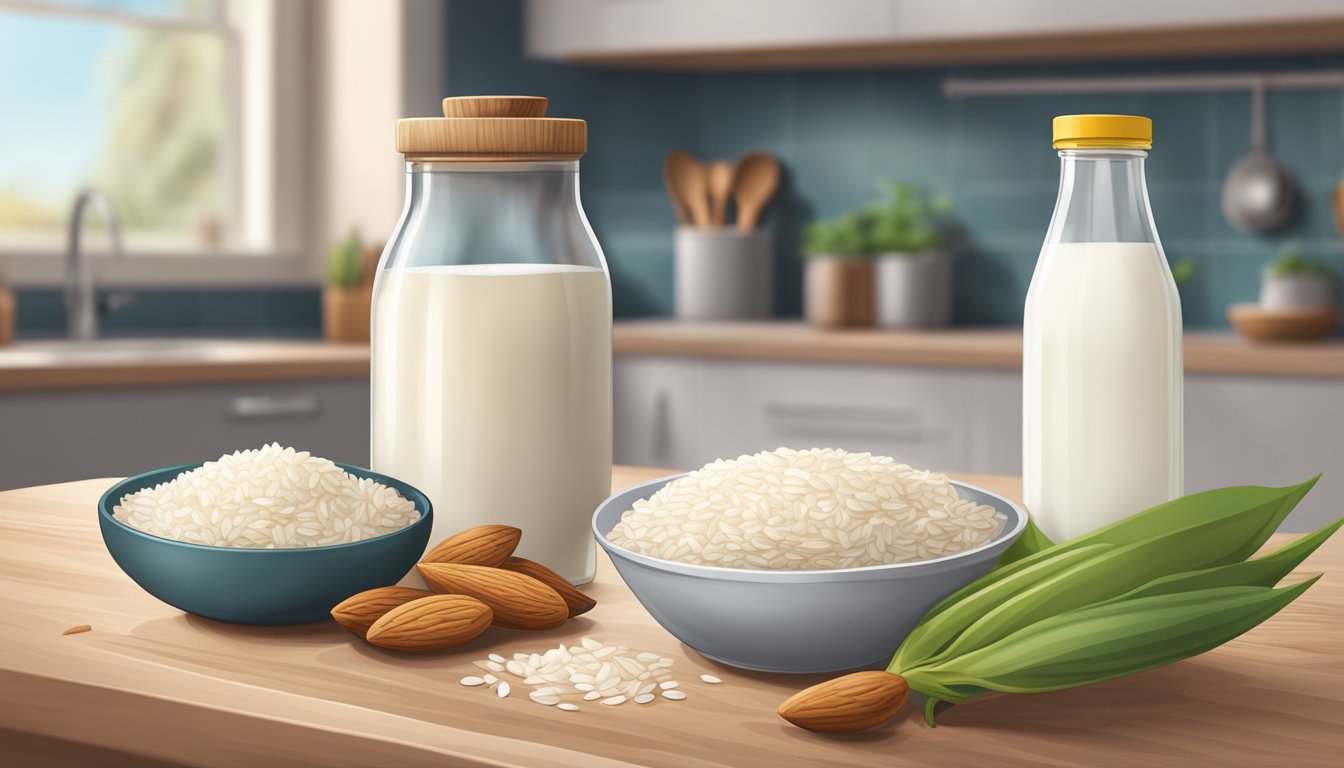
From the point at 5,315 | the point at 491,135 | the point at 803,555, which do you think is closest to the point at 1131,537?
the point at 803,555

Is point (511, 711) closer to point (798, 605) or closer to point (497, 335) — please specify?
point (798, 605)

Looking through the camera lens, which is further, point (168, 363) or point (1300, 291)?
point (1300, 291)

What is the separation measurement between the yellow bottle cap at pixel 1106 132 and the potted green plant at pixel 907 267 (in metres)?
2.51

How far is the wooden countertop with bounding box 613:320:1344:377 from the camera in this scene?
2.58 m

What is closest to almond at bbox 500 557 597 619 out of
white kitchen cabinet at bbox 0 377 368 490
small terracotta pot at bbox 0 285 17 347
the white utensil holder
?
white kitchen cabinet at bbox 0 377 368 490

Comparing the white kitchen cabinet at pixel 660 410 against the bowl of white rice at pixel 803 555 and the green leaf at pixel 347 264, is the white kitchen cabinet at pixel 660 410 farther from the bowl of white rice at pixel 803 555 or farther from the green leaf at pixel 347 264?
the bowl of white rice at pixel 803 555

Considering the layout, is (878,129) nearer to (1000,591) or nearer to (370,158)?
(370,158)

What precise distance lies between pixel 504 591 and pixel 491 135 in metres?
0.27

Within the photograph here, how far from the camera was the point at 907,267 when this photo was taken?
330 centimetres

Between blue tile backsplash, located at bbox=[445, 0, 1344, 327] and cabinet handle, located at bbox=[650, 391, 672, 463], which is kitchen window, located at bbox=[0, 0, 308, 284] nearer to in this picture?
blue tile backsplash, located at bbox=[445, 0, 1344, 327]

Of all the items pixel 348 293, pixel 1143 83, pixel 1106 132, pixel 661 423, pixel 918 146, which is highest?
pixel 1143 83

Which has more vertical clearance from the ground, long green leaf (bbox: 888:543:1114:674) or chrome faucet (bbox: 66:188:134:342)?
chrome faucet (bbox: 66:188:134:342)

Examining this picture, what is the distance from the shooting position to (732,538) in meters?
0.72

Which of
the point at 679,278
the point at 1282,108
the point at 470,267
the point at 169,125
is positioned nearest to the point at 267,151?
the point at 169,125
